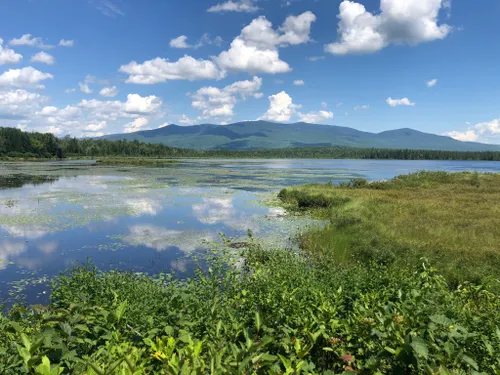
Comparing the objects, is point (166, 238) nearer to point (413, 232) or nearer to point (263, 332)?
point (413, 232)

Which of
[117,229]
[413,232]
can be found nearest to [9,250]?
→ [117,229]

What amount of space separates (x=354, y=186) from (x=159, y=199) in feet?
89.5

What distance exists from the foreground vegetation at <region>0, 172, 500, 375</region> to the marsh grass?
10 centimetres

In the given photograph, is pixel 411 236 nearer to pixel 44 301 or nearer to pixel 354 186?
pixel 44 301

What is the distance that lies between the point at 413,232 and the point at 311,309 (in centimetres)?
1666

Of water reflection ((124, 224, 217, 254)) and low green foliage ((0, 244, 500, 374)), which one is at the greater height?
low green foliage ((0, 244, 500, 374))

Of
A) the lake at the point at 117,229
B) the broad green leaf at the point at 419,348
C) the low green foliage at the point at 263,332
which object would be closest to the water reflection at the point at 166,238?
the lake at the point at 117,229

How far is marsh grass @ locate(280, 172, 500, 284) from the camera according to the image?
49.3ft

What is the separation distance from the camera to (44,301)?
12234 mm

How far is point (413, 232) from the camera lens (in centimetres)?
2008

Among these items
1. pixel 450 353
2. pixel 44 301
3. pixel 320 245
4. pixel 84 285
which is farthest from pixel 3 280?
pixel 450 353

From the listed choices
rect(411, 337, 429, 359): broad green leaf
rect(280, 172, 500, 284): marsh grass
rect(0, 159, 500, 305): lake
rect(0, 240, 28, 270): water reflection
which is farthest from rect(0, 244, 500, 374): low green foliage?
rect(0, 240, 28, 270): water reflection

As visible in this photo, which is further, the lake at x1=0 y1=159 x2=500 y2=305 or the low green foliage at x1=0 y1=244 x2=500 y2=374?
the lake at x1=0 y1=159 x2=500 y2=305

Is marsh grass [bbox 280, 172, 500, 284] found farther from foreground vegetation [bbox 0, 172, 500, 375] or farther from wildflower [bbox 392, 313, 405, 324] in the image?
wildflower [bbox 392, 313, 405, 324]
